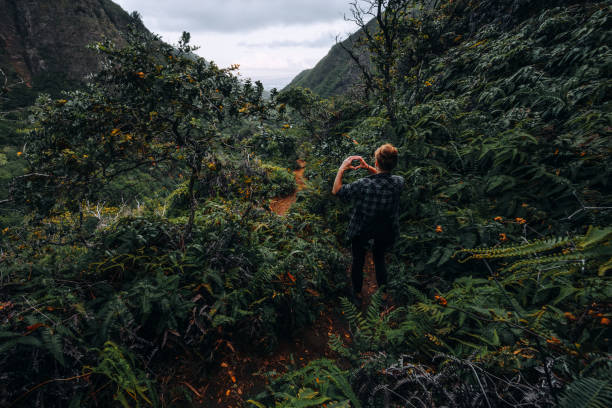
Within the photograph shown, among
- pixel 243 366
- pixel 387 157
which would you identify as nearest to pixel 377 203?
pixel 387 157

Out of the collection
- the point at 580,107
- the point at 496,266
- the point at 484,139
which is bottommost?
the point at 496,266

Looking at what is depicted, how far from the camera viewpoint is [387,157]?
320 cm

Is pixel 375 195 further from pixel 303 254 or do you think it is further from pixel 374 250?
pixel 303 254

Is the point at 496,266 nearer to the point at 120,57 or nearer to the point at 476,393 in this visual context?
the point at 476,393

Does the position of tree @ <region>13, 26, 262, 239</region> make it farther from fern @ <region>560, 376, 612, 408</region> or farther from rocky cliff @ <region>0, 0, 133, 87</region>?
rocky cliff @ <region>0, 0, 133, 87</region>

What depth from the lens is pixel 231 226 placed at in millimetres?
3949

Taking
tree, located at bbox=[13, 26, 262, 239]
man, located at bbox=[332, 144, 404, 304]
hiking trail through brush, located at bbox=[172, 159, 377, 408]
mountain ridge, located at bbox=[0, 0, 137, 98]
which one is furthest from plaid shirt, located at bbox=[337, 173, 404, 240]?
mountain ridge, located at bbox=[0, 0, 137, 98]

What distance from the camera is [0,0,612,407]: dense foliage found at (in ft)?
5.85

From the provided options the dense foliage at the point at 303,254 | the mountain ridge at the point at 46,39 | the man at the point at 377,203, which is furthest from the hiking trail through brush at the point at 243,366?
the mountain ridge at the point at 46,39

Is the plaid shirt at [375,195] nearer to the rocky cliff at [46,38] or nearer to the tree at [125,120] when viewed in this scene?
the tree at [125,120]

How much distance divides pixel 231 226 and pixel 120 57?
2686 mm

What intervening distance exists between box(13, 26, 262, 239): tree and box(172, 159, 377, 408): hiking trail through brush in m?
2.45

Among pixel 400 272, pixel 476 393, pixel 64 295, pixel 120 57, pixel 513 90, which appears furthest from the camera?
pixel 513 90

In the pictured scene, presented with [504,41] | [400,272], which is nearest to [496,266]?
[400,272]
